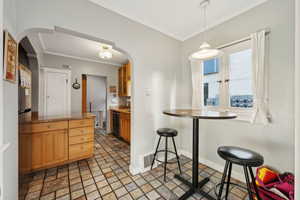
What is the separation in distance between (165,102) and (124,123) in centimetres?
159

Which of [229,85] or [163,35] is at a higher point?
[163,35]

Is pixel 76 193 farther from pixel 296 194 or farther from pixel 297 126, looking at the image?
pixel 297 126

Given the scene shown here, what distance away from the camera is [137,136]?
2094 mm

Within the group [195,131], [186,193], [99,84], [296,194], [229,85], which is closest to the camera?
[296,194]

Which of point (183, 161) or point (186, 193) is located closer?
point (186, 193)

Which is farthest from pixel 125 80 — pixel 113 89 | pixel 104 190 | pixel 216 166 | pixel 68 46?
pixel 216 166

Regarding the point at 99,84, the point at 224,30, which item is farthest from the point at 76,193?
the point at 99,84

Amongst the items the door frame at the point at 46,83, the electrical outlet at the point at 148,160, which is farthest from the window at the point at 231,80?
the door frame at the point at 46,83

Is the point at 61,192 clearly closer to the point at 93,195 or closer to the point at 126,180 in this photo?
the point at 93,195

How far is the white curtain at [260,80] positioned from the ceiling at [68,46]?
8.76 feet

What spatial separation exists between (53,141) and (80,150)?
0.50m

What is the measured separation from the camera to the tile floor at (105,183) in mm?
Answer: 1608

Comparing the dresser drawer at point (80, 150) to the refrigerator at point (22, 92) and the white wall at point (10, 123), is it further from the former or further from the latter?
the white wall at point (10, 123)

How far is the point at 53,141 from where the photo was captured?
213 centimetres
